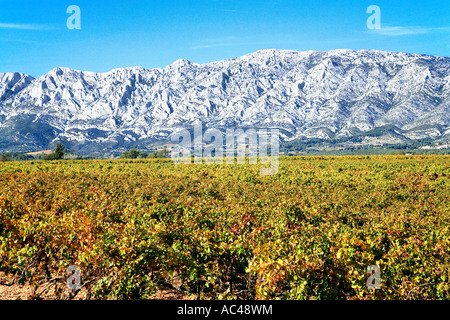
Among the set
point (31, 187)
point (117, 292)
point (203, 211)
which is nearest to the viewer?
point (117, 292)

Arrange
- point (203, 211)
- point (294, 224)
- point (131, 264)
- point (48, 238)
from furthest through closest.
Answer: point (203, 211) → point (294, 224) → point (48, 238) → point (131, 264)

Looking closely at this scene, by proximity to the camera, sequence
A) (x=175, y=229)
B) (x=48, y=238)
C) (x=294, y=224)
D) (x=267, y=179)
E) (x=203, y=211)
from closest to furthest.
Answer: (x=48, y=238), (x=175, y=229), (x=294, y=224), (x=203, y=211), (x=267, y=179)

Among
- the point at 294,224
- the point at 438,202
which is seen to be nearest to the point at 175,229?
the point at 294,224

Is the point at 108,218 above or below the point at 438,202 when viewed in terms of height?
above

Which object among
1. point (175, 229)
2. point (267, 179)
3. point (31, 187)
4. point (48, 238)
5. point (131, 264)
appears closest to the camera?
point (131, 264)

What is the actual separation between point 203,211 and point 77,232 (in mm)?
5007
